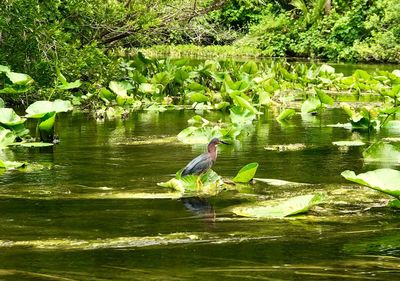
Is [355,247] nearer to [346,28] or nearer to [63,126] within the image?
[63,126]

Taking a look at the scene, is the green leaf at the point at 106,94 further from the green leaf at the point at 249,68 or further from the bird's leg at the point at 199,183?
the bird's leg at the point at 199,183

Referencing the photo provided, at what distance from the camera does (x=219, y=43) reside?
32625mm

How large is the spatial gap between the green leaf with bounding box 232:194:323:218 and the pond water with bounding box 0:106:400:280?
0.19 ft

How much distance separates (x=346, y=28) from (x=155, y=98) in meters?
18.3

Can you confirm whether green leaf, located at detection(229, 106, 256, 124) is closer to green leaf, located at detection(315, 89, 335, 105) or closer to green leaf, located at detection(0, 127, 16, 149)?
green leaf, located at detection(315, 89, 335, 105)

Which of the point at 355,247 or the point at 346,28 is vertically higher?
the point at 346,28

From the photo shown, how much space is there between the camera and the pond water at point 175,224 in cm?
305

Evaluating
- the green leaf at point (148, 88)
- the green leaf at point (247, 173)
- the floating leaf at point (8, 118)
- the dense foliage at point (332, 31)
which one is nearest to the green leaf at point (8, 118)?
the floating leaf at point (8, 118)

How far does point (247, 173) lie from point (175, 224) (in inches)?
44.8

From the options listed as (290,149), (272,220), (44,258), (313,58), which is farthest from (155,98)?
(313,58)

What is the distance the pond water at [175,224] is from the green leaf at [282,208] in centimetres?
6

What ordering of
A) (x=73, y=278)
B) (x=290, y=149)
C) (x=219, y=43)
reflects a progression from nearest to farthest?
(x=73, y=278), (x=290, y=149), (x=219, y=43)

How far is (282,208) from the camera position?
4.11m

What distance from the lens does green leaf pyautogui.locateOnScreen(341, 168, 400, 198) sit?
392 cm
